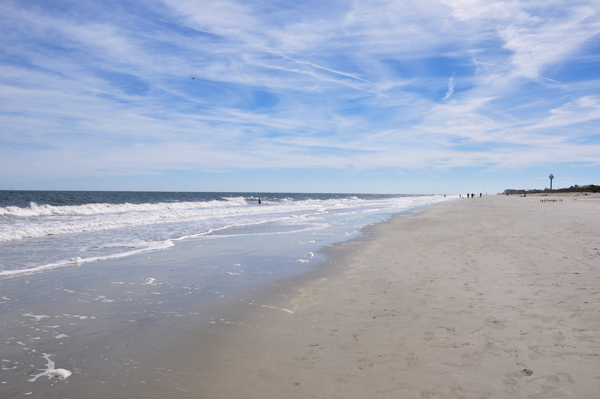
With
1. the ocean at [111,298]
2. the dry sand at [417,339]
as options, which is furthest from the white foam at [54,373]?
the dry sand at [417,339]

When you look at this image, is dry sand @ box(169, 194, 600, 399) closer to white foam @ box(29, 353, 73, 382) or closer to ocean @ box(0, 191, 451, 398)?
ocean @ box(0, 191, 451, 398)

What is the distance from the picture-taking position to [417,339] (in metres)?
4.88

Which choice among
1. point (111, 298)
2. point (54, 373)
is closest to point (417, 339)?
point (54, 373)

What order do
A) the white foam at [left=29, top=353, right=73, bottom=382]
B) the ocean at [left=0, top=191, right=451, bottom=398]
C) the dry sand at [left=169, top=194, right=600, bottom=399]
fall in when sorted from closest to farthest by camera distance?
the dry sand at [left=169, top=194, right=600, bottom=399] → the white foam at [left=29, top=353, right=73, bottom=382] → the ocean at [left=0, top=191, right=451, bottom=398]

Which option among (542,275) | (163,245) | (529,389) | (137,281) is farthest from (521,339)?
(163,245)

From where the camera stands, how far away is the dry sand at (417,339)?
12.3ft

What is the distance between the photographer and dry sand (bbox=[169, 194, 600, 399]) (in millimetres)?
3744

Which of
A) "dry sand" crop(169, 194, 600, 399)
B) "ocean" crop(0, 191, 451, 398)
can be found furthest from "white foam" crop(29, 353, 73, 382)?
"dry sand" crop(169, 194, 600, 399)

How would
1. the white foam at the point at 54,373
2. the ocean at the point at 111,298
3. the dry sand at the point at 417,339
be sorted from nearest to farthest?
the dry sand at the point at 417,339, the white foam at the point at 54,373, the ocean at the point at 111,298

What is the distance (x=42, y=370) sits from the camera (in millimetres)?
4180

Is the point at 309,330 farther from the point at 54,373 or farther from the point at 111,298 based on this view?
the point at 111,298

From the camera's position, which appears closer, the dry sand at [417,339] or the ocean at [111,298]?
the dry sand at [417,339]

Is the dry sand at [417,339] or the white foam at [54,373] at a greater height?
the dry sand at [417,339]

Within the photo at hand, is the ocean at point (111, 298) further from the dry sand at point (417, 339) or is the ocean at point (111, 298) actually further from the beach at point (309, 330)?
the dry sand at point (417, 339)
